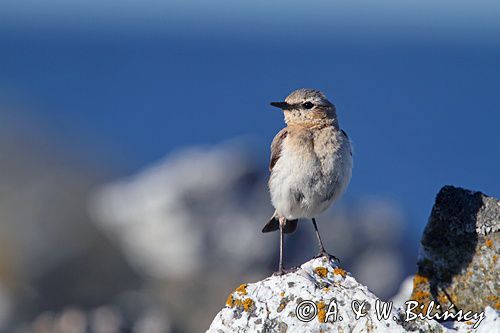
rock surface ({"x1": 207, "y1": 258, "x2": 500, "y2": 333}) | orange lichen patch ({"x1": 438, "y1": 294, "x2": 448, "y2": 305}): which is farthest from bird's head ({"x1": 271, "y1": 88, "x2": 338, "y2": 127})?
rock surface ({"x1": 207, "y1": 258, "x2": 500, "y2": 333})

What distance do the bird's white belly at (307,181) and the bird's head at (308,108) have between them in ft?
1.74

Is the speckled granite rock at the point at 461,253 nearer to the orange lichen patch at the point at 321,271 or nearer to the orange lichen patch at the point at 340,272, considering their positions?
the orange lichen patch at the point at 340,272

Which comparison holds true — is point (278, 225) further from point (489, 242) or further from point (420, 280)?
point (489, 242)

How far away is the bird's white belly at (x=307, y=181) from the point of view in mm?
9242

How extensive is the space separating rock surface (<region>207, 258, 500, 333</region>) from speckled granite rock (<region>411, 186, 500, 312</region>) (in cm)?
111

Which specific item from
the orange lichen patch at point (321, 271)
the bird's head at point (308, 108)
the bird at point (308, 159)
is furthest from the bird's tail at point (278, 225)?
the orange lichen patch at point (321, 271)

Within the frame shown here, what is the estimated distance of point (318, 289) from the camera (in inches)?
288

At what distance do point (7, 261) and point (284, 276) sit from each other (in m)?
10.2

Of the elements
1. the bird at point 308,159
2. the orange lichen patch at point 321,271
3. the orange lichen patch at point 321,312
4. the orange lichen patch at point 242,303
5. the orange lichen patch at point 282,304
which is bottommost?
the orange lichen patch at point 321,312

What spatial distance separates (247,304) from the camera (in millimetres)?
7227

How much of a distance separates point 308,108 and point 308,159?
83 centimetres

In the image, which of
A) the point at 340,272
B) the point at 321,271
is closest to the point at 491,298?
the point at 340,272

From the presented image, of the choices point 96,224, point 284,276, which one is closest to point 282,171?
point 284,276

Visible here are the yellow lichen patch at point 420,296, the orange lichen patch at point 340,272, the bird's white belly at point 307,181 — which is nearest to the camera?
the orange lichen patch at point 340,272
